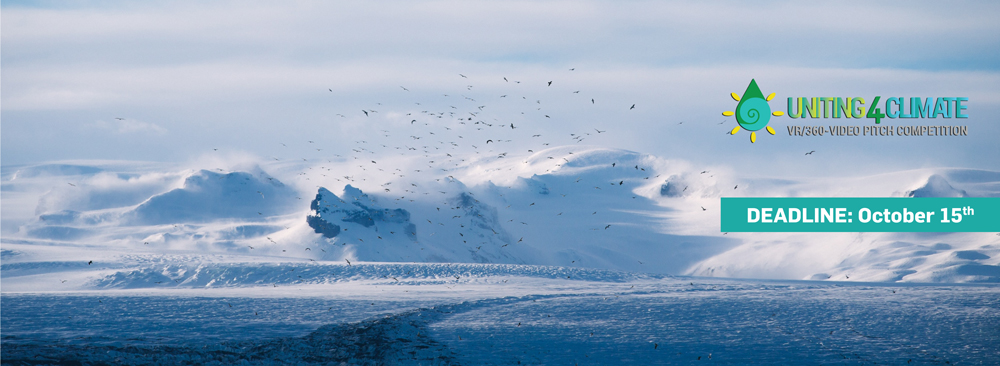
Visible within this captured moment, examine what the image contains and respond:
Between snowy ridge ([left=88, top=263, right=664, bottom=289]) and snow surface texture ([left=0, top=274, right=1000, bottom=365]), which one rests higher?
snowy ridge ([left=88, top=263, right=664, bottom=289])

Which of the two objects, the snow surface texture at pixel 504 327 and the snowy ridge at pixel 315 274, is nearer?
the snow surface texture at pixel 504 327

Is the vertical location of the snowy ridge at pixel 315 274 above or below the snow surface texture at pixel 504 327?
above

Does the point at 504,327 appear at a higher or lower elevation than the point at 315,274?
lower

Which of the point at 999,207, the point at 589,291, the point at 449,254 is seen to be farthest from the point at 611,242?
the point at 589,291

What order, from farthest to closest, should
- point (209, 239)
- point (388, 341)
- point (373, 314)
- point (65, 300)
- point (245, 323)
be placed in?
1. point (209, 239)
2. point (65, 300)
3. point (373, 314)
4. point (245, 323)
5. point (388, 341)

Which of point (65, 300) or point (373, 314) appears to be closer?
point (373, 314)

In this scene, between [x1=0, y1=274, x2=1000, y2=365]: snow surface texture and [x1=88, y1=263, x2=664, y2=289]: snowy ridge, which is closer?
[x1=0, y1=274, x2=1000, y2=365]: snow surface texture

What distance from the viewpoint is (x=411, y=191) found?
194 m

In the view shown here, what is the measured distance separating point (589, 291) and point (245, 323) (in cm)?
2188

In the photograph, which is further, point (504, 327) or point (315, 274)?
point (315, 274)

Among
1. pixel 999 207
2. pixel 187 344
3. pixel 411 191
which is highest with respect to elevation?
pixel 411 191

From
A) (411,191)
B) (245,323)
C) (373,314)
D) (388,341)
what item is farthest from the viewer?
(411,191)

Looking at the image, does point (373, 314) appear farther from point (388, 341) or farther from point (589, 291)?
point (589, 291)

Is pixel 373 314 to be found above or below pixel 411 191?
below
